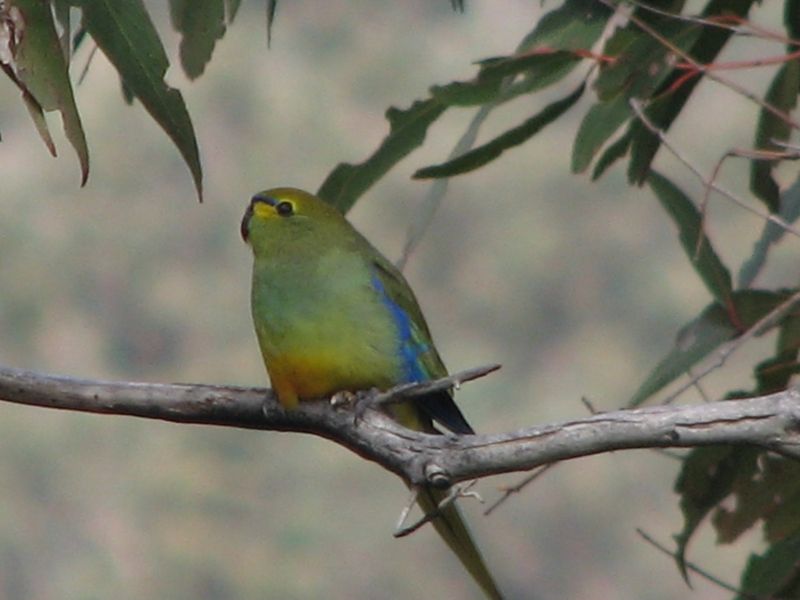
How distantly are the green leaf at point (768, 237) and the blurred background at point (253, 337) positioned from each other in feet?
30.1

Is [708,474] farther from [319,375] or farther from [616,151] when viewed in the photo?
[319,375]

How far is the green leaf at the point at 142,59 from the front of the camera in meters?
2.69

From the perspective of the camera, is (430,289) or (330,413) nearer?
(330,413)

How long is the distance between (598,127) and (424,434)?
100 cm

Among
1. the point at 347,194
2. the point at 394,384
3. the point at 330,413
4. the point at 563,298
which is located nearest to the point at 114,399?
the point at 330,413

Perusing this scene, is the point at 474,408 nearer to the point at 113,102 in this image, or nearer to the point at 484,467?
the point at 113,102

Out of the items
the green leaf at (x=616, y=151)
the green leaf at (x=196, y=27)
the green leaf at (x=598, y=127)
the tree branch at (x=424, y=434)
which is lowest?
the tree branch at (x=424, y=434)

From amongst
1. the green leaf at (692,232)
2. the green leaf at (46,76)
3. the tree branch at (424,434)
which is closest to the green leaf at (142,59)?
the green leaf at (46,76)

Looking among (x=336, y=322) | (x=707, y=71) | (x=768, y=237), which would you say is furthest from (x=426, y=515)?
(x=768, y=237)

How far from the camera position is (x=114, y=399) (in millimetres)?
2770

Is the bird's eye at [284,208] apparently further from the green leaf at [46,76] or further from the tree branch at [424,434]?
the green leaf at [46,76]

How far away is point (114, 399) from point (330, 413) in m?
0.36

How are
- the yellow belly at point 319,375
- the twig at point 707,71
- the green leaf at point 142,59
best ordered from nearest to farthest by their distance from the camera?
1. the green leaf at point 142,59
2. the twig at point 707,71
3. the yellow belly at point 319,375

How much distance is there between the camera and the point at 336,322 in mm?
3160
